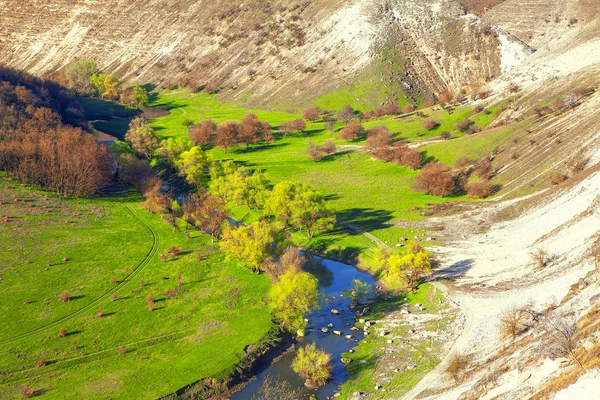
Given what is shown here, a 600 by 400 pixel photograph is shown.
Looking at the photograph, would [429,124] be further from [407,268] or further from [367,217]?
[407,268]

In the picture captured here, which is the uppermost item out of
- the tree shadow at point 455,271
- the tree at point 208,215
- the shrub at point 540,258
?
the tree at point 208,215

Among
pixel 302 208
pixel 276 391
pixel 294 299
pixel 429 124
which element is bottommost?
pixel 276 391

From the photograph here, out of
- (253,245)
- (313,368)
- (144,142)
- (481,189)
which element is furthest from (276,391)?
(144,142)

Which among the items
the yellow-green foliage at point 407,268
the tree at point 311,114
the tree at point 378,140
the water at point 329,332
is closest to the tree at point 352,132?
the tree at point 378,140

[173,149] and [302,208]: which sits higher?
[173,149]

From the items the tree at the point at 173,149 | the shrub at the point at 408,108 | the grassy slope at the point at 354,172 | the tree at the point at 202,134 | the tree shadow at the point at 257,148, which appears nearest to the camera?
the grassy slope at the point at 354,172

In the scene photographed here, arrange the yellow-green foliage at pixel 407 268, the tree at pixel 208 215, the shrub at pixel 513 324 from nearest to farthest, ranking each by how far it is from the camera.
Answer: the shrub at pixel 513 324 < the yellow-green foliage at pixel 407 268 < the tree at pixel 208 215

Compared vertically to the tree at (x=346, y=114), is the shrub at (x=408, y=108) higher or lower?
lower

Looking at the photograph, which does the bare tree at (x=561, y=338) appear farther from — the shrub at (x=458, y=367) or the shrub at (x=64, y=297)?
the shrub at (x=64, y=297)
